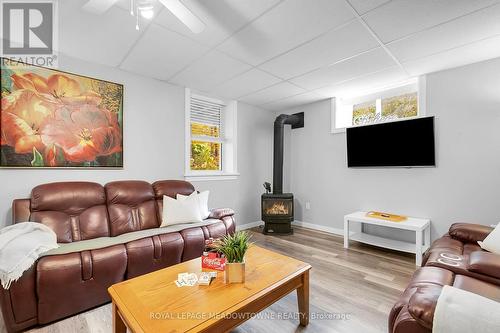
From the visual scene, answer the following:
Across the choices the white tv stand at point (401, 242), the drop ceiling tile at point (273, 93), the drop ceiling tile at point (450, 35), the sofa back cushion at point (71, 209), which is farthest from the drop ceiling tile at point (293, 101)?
the sofa back cushion at point (71, 209)

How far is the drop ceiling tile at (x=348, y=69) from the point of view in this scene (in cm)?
260

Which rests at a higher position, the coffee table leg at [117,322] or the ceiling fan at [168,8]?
the ceiling fan at [168,8]

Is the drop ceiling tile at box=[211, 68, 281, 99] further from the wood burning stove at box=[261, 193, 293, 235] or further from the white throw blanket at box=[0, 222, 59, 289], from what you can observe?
the white throw blanket at box=[0, 222, 59, 289]

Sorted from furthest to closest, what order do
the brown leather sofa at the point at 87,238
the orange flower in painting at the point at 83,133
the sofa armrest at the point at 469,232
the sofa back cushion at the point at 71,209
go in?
the orange flower in painting at the point at 83,133
the sofa back cushion at the point at 71,209
the sofa armrest at the point at 469,232
the brown leather sofa at the point at 87,238

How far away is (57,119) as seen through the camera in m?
2.48

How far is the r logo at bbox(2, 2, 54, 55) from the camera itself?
1.84 metres

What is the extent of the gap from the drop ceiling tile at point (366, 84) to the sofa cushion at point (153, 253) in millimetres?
3124

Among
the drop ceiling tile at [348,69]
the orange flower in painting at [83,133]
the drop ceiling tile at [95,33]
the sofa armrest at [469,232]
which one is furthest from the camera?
the drop ceiling tile at [348,69]

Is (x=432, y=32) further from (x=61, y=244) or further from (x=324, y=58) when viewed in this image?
(x=61, y=244)

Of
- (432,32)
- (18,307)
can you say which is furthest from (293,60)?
(18,307)

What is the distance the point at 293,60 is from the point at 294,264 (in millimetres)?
2253

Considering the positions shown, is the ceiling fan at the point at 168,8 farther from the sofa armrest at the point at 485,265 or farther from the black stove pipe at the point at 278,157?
the black stove pipe at the point at 278,157

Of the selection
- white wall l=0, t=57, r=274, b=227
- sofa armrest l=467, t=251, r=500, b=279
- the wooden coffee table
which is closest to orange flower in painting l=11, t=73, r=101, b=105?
white wall l=0, t=57, r=274, b=227

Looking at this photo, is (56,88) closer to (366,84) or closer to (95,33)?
(95,33)
